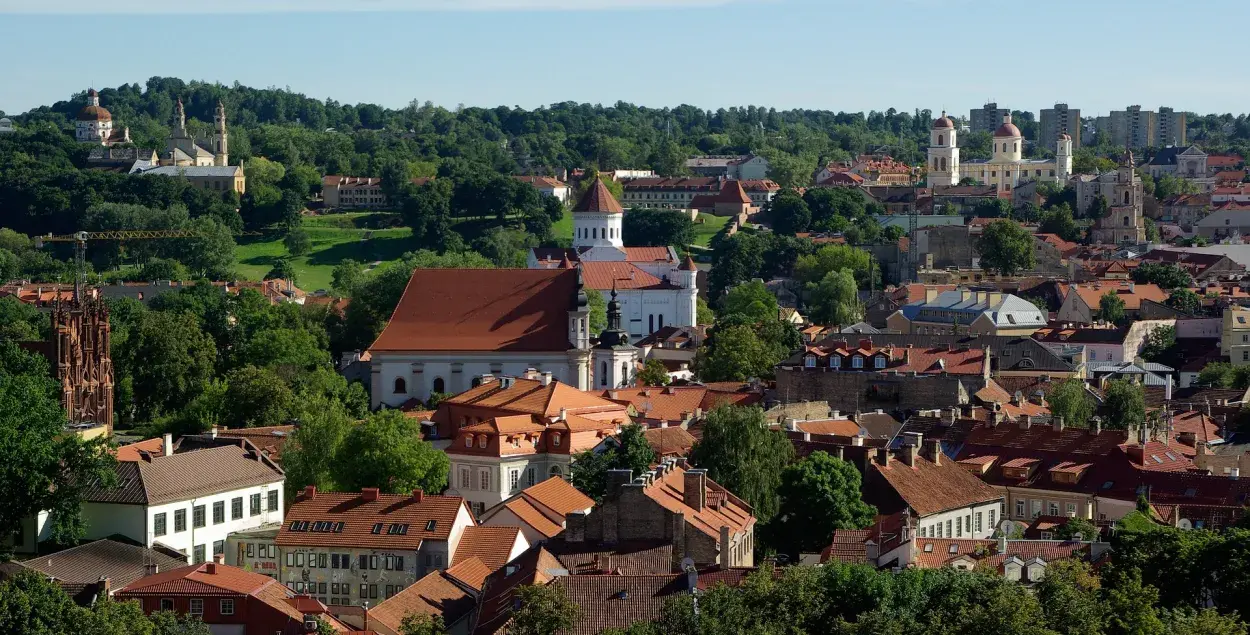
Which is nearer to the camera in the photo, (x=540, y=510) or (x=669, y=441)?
(x=540, y=510)

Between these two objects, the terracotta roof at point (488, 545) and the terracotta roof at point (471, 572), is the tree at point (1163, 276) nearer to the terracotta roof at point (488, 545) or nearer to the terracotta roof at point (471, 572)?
the terracotta roof at point (488, 545)

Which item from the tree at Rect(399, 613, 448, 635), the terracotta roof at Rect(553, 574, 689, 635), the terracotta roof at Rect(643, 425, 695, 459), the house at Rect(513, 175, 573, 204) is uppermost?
the house at Rect(513, 175, 573, 204)

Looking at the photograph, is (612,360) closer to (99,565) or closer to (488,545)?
(488,545)

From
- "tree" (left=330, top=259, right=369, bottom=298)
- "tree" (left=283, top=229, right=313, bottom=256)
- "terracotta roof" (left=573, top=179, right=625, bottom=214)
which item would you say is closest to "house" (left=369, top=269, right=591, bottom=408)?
"tree" (left=330, top=259, right=369, bottom=298)

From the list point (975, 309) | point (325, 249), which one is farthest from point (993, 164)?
point (975, 309)

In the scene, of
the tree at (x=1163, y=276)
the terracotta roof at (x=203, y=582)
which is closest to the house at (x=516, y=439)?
the terracotta roof at (x=203, y=582)

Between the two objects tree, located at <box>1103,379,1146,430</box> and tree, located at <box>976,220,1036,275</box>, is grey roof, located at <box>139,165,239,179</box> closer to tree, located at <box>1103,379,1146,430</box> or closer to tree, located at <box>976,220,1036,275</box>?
tree, located at <box>976,220,1036,275</box>

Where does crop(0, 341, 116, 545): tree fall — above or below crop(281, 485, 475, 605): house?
above
